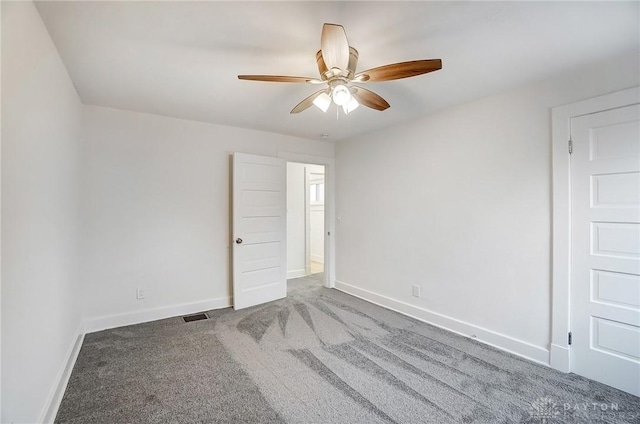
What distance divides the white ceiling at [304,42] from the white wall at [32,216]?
29 cm

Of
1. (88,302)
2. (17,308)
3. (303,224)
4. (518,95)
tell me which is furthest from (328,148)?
(17,308)

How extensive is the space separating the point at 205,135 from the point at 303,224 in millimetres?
2516

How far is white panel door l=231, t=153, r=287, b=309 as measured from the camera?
11.9 ft

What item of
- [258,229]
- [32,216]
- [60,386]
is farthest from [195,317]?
[32,216]

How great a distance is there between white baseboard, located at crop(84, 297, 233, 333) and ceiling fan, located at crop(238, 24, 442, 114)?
110 inches

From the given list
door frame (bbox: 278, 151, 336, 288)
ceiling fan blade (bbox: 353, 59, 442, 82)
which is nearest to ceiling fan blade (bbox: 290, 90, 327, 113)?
ceiling fan blade (bbox: 353, 59, 442, 82)

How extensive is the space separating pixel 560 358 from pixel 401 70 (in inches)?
99.5

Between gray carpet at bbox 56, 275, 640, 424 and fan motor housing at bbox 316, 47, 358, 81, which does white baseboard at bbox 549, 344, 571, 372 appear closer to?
gray carpet at bbox 56, 275, 640, 424

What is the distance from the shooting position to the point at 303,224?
17.9 feet

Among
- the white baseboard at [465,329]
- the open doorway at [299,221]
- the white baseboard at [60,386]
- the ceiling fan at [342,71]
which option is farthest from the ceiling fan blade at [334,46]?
the open doorway at [299,221]

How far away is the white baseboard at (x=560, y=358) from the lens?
87.4 inches

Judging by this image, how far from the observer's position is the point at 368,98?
216 cm

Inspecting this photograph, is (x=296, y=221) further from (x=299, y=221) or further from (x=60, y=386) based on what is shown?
(x=60, y=386)

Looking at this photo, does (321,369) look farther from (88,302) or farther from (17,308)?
(88,302)
